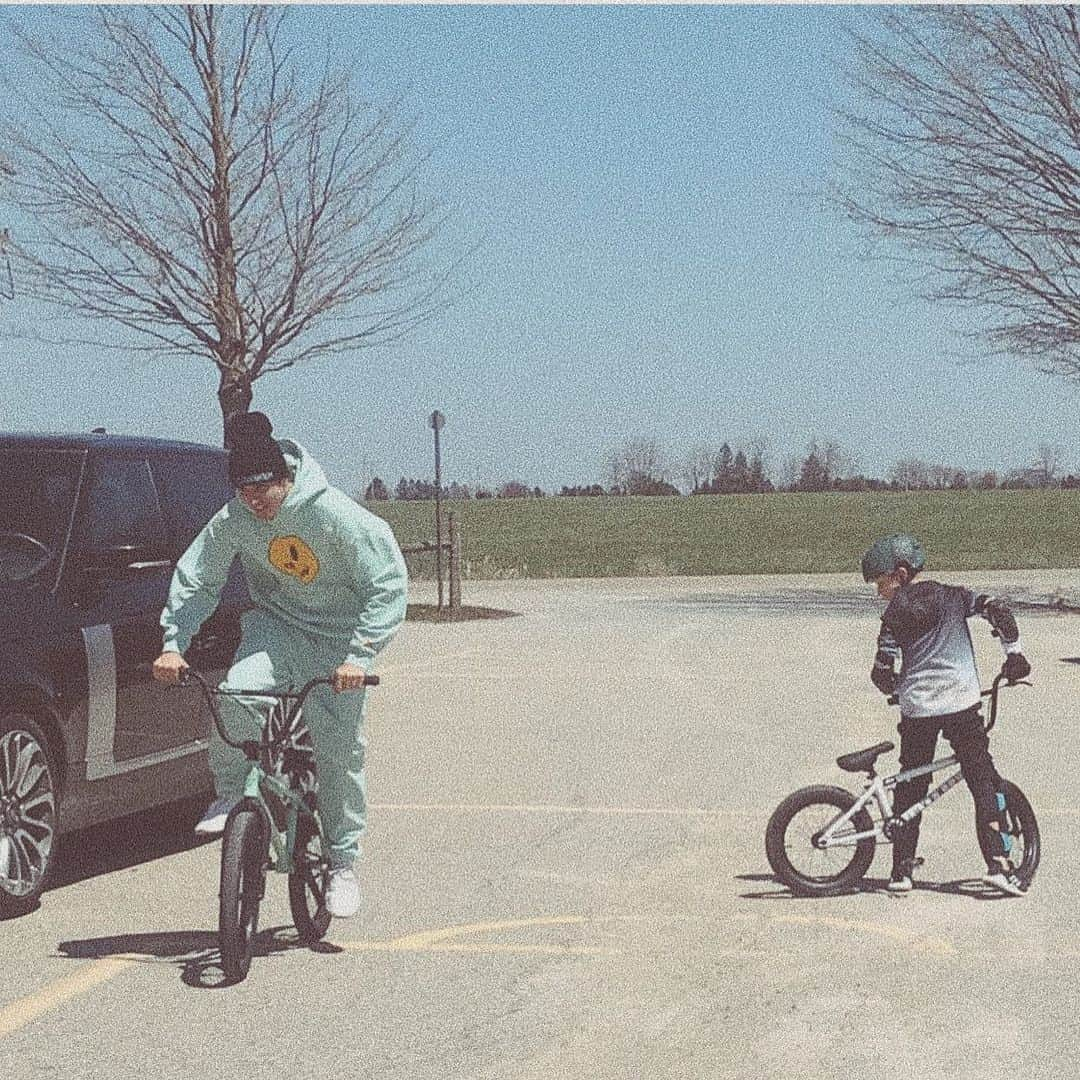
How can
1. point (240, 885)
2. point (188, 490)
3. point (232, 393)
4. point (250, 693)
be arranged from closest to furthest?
point (240, 885)
point (250, 693)
point (188, 490)
point (232, 393)

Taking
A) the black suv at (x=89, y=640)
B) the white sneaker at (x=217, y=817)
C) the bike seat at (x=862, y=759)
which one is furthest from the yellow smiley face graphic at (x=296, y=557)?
the bike seat at (x=862, y=759)

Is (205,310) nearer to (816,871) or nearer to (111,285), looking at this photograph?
(111,285)

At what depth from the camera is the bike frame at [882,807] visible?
736 cm

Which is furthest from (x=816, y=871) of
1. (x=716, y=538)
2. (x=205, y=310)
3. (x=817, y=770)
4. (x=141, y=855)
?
(x=716, y=538)

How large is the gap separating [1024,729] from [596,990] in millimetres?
7686

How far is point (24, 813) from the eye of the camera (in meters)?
7.28

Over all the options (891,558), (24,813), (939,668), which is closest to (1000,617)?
(939,668)

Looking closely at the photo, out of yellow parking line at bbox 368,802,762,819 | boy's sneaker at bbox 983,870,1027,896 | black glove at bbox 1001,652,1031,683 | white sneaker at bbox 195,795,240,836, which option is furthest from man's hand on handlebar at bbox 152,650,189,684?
yellow parking line at bbox 368,802,762,819

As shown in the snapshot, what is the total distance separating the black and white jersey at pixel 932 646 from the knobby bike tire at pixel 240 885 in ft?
8.05

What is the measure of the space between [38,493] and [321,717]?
2.26m

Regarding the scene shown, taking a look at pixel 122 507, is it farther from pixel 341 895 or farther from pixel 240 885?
pixel 240 885

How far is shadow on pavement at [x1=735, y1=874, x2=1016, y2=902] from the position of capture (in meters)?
7.43

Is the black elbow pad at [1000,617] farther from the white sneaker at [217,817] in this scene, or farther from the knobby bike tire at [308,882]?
the white sneaker at [217,817]

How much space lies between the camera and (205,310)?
24.8 metres
